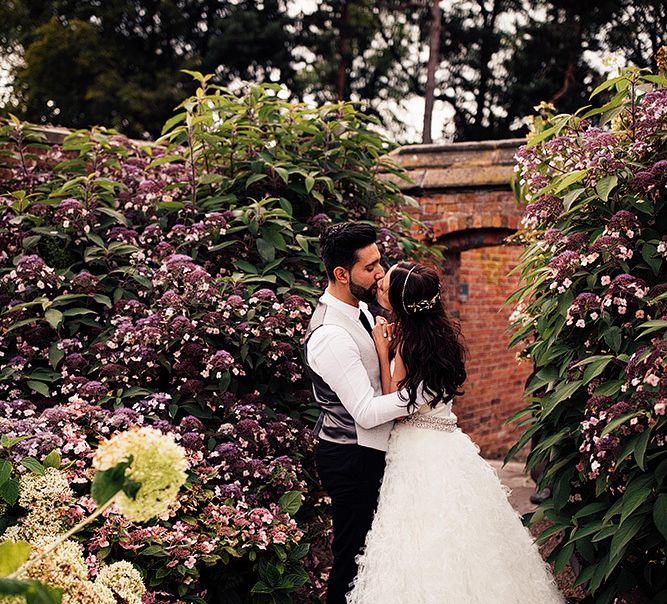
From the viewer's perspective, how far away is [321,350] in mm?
2842

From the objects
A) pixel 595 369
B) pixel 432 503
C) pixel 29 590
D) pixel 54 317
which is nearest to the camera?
pixel 29 590

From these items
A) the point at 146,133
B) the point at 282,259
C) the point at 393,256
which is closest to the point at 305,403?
the point at 282,259

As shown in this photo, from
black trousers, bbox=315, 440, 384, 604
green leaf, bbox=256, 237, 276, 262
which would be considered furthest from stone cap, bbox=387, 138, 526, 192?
black trousers, bbox=315, 440, 384, 604

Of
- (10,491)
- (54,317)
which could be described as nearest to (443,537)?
(10,491)

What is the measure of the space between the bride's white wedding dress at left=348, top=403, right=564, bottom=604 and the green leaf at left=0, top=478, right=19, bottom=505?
128 centimetres

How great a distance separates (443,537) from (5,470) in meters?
1.58

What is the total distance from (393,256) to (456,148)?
328 centimetres

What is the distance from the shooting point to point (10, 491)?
2.52 meters

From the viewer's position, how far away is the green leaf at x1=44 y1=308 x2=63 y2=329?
11.7 ft

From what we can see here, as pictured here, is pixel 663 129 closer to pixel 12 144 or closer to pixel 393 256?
pixel 393 256

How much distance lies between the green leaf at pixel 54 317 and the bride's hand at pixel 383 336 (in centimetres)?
164

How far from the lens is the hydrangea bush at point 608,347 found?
7.98 feet

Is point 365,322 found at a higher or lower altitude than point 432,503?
higher

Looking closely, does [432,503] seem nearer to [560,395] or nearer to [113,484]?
[560,395]
